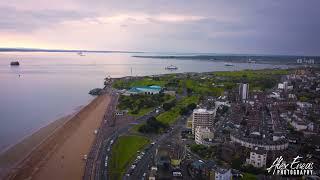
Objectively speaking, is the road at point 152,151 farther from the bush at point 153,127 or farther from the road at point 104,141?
the road at point 104,141

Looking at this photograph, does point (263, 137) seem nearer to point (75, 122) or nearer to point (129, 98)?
point (75, 122)

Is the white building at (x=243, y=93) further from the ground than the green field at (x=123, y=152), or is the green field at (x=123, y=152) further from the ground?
the white building at (x=243, y=93)

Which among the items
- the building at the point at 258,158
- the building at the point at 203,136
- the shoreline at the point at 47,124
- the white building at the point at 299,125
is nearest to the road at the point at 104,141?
the shoreline at the point at 47,124

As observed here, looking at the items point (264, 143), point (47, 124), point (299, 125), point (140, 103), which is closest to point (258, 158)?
point (264, 143)

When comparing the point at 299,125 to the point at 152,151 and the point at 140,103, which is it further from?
the point at 140,103

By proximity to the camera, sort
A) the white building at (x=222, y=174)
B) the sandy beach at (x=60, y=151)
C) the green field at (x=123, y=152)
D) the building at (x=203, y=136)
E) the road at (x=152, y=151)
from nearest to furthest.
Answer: the white building at (x=222, y=174) < the road at (x=152, y=151) < the green field at (x=123, y=152) < the sandy beach at (x=60, y=151) < the building at (x=203, y=136)

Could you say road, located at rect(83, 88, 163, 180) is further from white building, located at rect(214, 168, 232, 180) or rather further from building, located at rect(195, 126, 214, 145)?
building, located at rect(195, 126, 214, 145)
